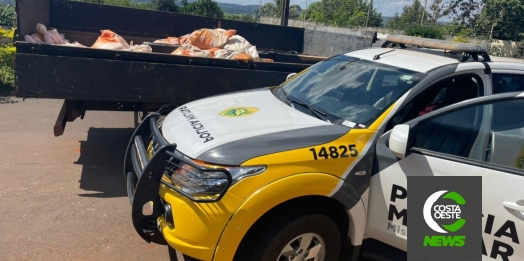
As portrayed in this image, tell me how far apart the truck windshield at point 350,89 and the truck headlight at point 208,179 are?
941 millimetres

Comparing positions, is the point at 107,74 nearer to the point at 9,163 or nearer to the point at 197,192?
the point at 9,163

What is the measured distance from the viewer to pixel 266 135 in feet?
10.8

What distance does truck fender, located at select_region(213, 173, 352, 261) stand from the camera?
2957 millimetres

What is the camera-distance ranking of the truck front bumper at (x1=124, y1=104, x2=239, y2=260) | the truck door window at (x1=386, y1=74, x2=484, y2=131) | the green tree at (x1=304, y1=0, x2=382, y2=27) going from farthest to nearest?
the green tree at (x1=304, y1=0, x2=382, y2=27), the truck door window at (x1=386, y1=74, x2=484, y2=131), the truck front bumper at (x1=124, y1=104, x2=239, y2=260)

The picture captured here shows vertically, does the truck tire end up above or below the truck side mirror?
below

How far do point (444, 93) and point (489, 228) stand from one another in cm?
113

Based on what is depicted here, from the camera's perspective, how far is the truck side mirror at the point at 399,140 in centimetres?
310

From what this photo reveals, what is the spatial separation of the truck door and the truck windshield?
0.35 metres

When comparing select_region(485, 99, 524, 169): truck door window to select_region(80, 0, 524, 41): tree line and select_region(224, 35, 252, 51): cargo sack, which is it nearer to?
select_region(224, 35, 252, 51): cargo sack

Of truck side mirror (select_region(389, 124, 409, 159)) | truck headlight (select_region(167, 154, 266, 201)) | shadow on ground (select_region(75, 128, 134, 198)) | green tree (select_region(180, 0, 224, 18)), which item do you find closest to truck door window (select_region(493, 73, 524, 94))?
truck side mirror (select_region(389, 124, 409, 159))

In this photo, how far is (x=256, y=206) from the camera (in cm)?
296

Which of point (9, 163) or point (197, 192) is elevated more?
point (197, 192)

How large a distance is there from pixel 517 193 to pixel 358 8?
83.7 ft

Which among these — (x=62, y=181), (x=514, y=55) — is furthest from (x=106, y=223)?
(x=514, y=55)
